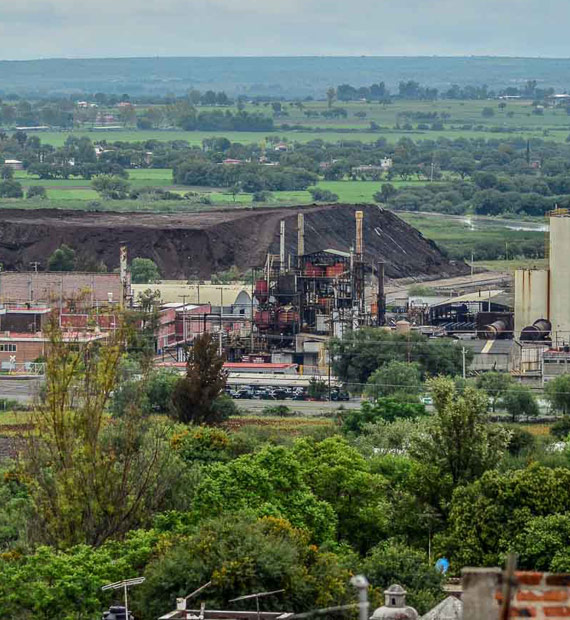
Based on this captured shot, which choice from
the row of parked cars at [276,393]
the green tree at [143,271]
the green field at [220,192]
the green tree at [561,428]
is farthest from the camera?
the green field at [220,192]

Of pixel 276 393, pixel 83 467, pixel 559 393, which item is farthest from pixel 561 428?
pixel 83 467

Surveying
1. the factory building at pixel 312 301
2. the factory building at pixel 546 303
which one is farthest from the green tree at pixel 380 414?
the factory building at pixel 312 301

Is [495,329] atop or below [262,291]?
below

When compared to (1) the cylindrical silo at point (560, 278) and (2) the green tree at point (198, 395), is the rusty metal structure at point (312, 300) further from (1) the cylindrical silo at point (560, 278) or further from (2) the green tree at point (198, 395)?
(2) the green tree at point (198, 395)

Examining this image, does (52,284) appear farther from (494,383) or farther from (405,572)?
(405,572)

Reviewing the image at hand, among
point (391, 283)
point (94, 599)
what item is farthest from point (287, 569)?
point (391, 283)
